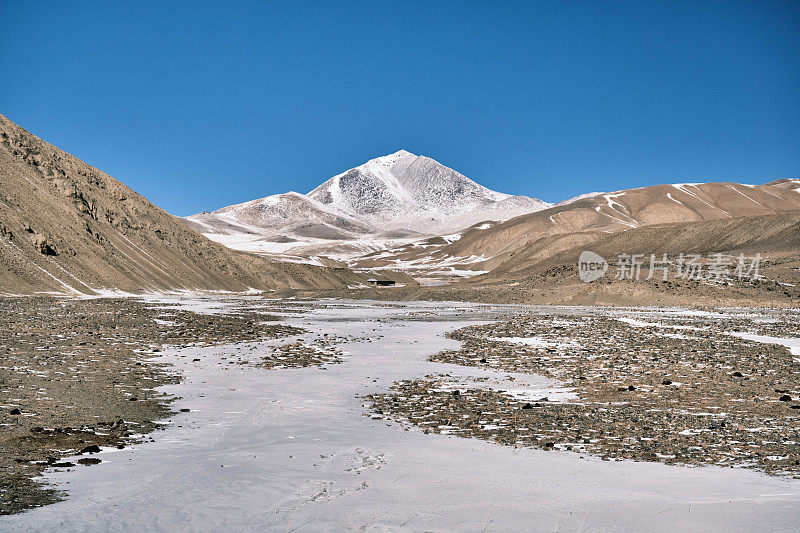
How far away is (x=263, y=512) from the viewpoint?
23.1 ft

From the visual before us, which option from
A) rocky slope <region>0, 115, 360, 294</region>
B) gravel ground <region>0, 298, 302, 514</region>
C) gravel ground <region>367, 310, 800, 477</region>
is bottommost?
gravel ground <region>0, 298, 302, 514</region>

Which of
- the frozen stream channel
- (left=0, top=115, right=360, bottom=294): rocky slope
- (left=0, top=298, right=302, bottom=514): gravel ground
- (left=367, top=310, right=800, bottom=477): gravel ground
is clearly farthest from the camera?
(left=0, top=115, right=360, bottom=294): rocky slope

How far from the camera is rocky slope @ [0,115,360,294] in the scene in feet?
180

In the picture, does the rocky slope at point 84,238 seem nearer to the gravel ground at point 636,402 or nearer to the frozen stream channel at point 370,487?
the gravel ground at point 636,402

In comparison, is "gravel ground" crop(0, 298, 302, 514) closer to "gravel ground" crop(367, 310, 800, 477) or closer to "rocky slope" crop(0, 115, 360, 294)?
"gravel ground" crop(367, 310, 800, 477)

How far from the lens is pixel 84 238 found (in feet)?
Result: 208

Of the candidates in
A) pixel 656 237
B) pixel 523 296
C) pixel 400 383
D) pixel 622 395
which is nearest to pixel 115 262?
pixel 523 296

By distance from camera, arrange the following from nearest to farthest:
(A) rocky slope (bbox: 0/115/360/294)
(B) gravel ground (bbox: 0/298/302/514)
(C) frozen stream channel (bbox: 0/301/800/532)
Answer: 1. (C) frozen stream channel (bbox: 0/301/800/532)
2. (B) gravel ground (bbox: 0/298/302/514)
3. (A) rocky slope (bbox: 0/115/360/294)

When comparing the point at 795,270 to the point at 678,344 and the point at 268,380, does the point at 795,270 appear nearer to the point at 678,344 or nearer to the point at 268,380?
the point at 678,344

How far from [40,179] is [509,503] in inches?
2895

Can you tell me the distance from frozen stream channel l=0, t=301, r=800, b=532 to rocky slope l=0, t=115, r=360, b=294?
47.4m

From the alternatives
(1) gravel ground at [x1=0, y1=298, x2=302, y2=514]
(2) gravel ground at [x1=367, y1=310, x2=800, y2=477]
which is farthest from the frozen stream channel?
(2) gravel ground at [x1=367, y1=310, x2=800, y2=477]

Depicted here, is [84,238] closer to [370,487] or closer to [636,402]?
[636,402]

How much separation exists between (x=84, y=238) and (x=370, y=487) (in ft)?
211
